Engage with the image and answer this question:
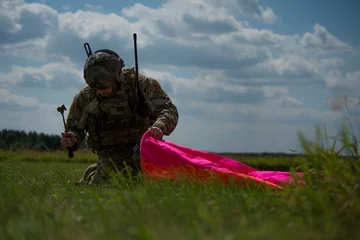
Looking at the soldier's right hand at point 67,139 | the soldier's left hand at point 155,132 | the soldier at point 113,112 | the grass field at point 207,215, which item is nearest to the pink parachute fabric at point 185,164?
the soldier's left hand at point 155,132

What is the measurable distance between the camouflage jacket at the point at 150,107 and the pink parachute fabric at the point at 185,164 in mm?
417

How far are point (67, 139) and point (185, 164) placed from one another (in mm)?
2120

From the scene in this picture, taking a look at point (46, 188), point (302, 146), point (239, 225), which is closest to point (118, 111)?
point (46, 188)

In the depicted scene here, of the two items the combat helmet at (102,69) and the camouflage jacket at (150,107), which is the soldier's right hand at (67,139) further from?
the combat helmet at (102,69)

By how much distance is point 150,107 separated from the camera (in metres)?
7.23

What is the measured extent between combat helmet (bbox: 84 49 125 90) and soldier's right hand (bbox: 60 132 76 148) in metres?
0.78

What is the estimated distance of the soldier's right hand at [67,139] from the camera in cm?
704

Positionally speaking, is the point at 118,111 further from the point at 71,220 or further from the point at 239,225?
the point at 239,225

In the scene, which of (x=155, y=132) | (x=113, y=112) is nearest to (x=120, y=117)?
→ (x=113, y=112)

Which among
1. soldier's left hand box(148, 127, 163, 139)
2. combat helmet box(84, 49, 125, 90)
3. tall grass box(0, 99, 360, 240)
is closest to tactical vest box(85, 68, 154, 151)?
combat helmet box(84, 49, 125, 90)

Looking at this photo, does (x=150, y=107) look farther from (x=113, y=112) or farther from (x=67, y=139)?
(x=67, y=139)

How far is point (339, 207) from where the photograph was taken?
121 inches

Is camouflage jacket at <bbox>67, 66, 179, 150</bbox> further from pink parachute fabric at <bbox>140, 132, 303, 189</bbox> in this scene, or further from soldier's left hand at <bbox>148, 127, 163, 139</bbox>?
pink parachute fabric at <bbox>140, 132, 303, 189</bbox>

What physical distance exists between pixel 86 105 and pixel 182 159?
2451 millimetres
